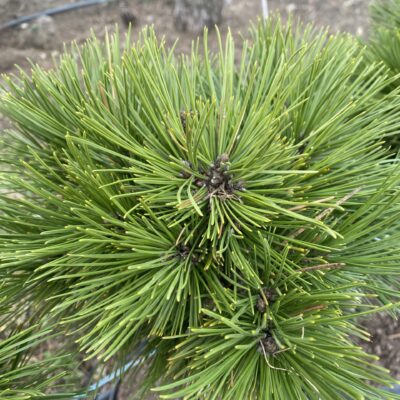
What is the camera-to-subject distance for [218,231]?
45 cm

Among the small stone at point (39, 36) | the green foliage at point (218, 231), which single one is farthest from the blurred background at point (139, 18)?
the green foliage at point (218, 231)

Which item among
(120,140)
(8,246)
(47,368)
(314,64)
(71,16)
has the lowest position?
(47,368)

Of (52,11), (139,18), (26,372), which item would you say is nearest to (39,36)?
(52,11)

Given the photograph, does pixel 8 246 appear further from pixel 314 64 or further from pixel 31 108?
pixel 314 64

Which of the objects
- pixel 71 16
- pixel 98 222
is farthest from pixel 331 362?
pixel 71 16

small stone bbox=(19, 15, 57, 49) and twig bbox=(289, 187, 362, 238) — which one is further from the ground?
small stone bbox=(19, 15, 57, 49)

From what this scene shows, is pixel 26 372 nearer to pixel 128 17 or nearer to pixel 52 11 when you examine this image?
pixel 128 17

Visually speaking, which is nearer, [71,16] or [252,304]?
[252,304]

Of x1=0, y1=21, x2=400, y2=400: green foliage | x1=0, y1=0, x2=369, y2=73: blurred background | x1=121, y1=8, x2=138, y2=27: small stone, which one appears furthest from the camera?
x1=121, y1=8, x2=138, y2=27: small stone

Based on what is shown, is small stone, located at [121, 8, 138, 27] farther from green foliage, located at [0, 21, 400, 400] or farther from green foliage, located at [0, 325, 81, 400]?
green foliage, located at [0, 325, 81, 400]

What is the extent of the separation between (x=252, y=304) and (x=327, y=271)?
105mm

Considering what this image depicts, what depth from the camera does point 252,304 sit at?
0.48 m

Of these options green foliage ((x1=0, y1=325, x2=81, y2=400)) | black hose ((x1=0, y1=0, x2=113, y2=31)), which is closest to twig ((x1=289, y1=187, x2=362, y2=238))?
green foliage ((x1=0, y1=325, x2=81, y2=400))

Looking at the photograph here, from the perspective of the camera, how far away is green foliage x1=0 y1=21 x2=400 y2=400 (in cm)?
45
